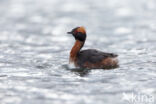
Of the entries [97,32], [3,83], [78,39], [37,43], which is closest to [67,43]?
[37,43]

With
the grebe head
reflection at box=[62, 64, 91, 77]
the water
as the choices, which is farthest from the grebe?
the grebe head

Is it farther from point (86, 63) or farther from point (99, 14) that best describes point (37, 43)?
point (99, 14)

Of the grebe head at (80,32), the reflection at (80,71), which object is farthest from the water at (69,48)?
the grebe head at (80,32)

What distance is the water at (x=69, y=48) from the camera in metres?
10.4

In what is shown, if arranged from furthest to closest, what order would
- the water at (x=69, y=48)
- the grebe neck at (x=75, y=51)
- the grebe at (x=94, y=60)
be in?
the grebe neck at (x=75, y=51) → the grebe at (x=94, y=60) → the water at (x=69, y=48)

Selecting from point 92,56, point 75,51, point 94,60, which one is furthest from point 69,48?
point 94,60

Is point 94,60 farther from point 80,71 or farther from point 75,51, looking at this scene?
point 75,51

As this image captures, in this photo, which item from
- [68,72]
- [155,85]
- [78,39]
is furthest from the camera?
[78,39]

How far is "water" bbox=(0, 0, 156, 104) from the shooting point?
10.4 meters

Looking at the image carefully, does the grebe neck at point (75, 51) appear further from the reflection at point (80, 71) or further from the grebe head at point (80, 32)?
the reflection at point (80, 71)

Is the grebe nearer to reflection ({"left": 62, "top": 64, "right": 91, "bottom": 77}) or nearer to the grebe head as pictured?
reflection ({"left": 62, "top": 64, "right": 91, "bottom": 77})

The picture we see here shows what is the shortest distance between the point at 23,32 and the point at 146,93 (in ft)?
34.0

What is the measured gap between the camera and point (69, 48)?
54.5ft

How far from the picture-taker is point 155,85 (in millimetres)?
10820
